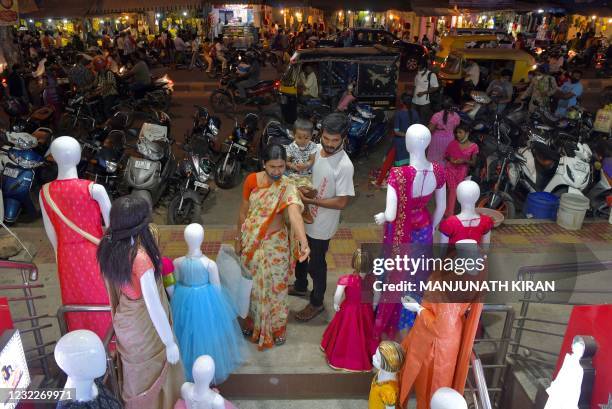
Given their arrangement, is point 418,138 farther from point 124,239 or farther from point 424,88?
point 424,88

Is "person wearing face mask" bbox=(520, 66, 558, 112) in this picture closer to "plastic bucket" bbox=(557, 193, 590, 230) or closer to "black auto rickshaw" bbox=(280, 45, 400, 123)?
"black auto rickshaw" bbox=(280, 45, 400, 123)

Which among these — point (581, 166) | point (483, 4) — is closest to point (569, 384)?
point (581, 166)

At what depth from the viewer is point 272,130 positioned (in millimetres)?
6992

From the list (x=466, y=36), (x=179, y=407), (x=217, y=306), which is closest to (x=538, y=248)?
(x=217, y=306)

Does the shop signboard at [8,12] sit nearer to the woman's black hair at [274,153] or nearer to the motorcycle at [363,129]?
the motorcycle at [363,129]

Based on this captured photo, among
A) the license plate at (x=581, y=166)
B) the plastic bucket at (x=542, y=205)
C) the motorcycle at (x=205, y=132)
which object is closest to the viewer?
the plastic bucket at (x=542, y=205)

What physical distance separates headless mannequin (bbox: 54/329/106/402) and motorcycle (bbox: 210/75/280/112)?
9552mm

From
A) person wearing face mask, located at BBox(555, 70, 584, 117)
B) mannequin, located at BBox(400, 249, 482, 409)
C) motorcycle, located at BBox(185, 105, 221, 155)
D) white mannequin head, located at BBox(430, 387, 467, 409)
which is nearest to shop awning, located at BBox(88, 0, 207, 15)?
motorcycle, located at BBox(185, 105, 221, 155)

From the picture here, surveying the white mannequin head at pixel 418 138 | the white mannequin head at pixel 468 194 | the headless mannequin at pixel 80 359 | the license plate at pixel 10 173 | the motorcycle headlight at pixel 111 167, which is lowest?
the license plate at pixel 10 173

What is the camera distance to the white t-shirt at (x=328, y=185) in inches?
131

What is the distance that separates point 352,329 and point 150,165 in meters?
3.54

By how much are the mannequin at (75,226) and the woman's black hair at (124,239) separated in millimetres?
711

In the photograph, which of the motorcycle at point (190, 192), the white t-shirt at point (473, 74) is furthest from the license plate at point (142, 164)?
the white t-shirt at point (473, 74)

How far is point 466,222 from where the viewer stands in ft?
9.60
